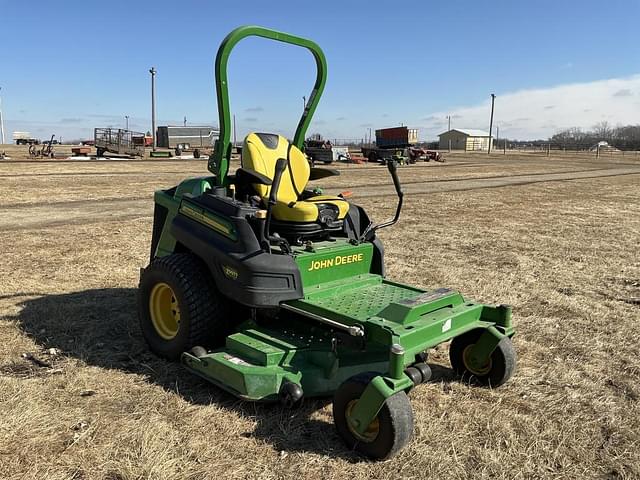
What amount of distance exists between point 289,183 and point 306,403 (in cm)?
173

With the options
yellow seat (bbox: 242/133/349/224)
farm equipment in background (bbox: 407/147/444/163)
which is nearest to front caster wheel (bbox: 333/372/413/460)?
yellow seat (bbox: 242/133/349/224)

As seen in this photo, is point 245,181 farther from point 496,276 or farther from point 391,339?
point 496,276

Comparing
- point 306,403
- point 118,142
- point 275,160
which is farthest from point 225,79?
point 118,142

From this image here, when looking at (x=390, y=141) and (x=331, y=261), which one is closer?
(x=331, y=261)

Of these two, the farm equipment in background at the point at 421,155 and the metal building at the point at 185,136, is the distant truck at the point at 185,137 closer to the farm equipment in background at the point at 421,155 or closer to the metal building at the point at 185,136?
A: the metal building at the point at 185,136

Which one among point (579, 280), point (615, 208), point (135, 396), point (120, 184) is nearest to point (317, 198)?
point (135, 396)

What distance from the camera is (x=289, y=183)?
13.9 ft

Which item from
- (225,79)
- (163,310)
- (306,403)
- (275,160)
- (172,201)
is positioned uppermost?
(225,79)

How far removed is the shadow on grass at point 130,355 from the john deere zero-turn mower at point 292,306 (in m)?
0.13

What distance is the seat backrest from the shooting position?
157 inches

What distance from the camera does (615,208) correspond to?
1230cm

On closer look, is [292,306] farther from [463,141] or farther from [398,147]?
[463,141]

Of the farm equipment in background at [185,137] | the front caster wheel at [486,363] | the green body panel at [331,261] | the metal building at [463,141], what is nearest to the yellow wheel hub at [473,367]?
the front caster wheel at [486,363]

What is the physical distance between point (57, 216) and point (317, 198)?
7.37 meters
